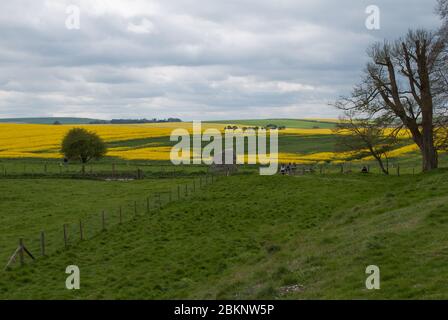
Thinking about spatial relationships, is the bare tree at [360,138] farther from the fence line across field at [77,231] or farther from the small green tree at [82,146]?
the small green tree at [82,146]

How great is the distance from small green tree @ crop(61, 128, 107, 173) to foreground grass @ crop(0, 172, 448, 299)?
42.4 m

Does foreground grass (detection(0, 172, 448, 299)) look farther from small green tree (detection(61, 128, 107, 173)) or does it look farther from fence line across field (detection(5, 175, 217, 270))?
small green tree (detection(61, 128, 107, 173))

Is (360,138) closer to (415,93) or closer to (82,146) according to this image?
(415,93)

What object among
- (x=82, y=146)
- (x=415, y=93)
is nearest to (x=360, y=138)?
(x=415, y=93)

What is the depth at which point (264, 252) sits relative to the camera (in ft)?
64.7

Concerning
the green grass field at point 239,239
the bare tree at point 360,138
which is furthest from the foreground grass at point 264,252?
the bare tree at point 360,138

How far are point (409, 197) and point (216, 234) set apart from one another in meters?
A: 8.96

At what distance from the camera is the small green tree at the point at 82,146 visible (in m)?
74.2

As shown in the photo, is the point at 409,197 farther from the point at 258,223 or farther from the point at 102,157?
the point at 102,157

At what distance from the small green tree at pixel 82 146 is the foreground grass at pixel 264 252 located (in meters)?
42.4

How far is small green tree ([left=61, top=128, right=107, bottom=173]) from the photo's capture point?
2923 inches

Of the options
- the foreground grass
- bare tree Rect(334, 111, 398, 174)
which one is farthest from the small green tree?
the foreground grass

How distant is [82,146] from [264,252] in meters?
58.4
